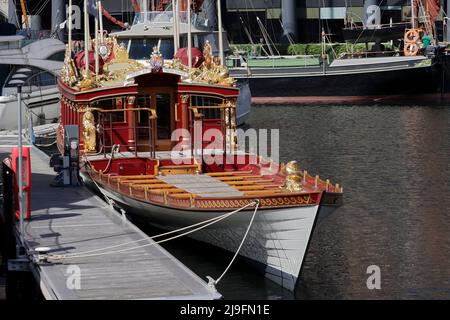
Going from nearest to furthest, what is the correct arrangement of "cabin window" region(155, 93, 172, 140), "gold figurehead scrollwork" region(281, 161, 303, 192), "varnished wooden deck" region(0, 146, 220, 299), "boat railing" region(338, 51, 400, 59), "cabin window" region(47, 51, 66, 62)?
"varnished wooden deck" region(0, 146, 220, 299), "gold figurehead scrollwork" region(281, 161, 303, 192), "cabin window" region(155, 93, 172, 140), "cabin window" region(47, 51, 66, 62), "boat railing" region(338, 51, 400, 59)

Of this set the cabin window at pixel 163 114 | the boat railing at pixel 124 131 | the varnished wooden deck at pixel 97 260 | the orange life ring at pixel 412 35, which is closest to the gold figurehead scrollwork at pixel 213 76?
the cabin window at pixel 163 114

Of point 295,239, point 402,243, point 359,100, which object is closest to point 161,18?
point 402,243

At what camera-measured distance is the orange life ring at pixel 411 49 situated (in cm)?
8631

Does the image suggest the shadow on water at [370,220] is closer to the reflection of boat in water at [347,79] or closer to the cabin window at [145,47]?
the cabin window at [145,47]

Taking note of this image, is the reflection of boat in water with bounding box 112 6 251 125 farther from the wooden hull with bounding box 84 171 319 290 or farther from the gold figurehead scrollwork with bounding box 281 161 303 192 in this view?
the gold figurehead scrollwork with bounding box 281 161 303 192

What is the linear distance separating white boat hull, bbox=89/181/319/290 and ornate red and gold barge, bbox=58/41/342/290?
4cm

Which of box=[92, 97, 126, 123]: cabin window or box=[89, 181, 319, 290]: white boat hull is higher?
box=[92, 97, 126, 123]: cabin window

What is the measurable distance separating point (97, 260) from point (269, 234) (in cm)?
502

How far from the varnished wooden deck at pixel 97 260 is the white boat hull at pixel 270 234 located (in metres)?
2.01

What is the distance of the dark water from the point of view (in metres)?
28.8

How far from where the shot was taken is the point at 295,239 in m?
28.1

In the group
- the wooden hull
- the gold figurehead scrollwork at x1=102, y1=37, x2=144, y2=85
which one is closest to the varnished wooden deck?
the wooden hull

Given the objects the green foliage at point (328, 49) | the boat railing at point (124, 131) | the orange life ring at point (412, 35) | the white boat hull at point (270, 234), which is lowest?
the white boat hull at point (270, 234)

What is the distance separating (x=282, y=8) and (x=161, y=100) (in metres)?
65.7
